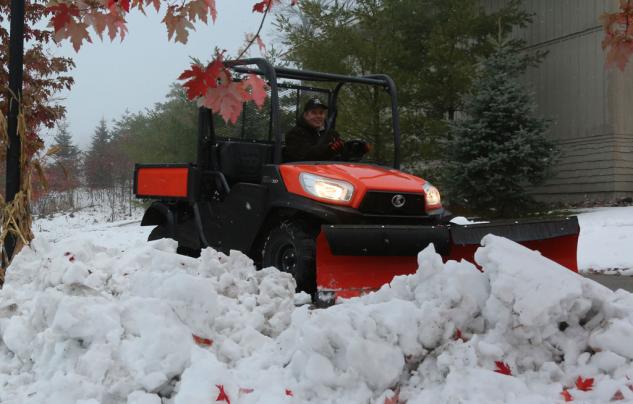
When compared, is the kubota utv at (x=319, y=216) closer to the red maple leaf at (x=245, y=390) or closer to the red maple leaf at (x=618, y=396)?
the red maple leaf at (x=245, y=390)

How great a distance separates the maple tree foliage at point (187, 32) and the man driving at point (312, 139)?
2318mm

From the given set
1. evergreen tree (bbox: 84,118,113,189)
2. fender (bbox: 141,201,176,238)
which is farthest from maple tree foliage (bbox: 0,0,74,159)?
evergreen tree (bbox: 84,118,113,189)

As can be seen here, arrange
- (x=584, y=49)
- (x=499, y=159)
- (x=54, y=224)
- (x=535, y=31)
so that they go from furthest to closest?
(x=54, y=224) < (x=535, y=31) < (x=584, y=49) < (x=499, y=159)

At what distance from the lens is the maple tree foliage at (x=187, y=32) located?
3.21m

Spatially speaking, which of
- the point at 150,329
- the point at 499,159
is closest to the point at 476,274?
the point at 150,329

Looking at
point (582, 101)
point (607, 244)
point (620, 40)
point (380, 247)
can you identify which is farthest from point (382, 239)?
point (582, 101)

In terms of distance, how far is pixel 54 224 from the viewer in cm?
2270

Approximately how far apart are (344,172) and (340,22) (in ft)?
38.6

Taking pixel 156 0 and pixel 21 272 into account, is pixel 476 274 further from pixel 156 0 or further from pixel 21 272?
pixel 21 272

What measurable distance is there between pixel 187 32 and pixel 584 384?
251 cm

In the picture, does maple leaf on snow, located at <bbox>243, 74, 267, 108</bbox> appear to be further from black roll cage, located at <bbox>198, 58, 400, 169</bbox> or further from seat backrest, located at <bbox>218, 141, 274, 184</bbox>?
seat backrest, located at <bbox>218, 141, 274, 184</bbox>

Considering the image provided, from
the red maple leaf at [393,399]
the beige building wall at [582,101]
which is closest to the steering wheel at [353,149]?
the red maple leaf at [393,399]

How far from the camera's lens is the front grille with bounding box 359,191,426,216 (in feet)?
16.4

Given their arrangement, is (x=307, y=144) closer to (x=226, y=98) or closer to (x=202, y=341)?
(x=226, y=98)
